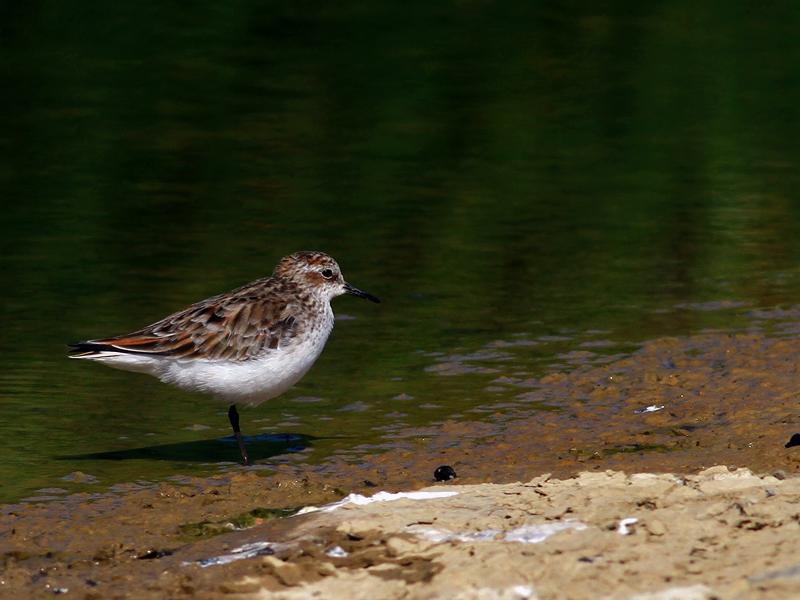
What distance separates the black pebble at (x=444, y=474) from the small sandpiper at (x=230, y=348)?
1.45m

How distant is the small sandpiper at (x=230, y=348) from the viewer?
8.77 m

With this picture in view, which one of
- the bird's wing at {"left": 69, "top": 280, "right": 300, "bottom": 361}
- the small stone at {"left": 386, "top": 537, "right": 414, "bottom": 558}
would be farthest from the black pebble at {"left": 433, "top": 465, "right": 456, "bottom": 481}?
the small stone at {"left": 386, "top": 537, "right": 414, "bottom": 558}

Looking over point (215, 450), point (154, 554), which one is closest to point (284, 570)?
point (154, 554)

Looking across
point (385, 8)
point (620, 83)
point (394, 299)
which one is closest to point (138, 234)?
point (394, 299)

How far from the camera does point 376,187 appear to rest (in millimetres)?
17344

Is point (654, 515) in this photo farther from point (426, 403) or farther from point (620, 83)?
point (620, 83)

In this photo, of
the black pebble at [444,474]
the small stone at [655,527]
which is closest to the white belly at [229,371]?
the black pebble at [444,474]

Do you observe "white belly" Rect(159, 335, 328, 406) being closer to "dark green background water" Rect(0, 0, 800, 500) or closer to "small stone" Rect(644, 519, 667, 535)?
"dark green background water" Rect(0, 0, 800, 500)

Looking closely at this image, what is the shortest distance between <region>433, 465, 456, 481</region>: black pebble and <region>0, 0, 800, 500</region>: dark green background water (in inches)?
41.8

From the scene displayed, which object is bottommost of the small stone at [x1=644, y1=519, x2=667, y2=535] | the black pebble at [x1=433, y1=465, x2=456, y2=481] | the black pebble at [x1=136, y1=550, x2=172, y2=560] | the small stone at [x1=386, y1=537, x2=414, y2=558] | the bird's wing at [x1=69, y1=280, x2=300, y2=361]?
the black pebble at [x1=433, y1=465, x2=456, y2=481]

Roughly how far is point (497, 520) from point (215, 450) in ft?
10.9

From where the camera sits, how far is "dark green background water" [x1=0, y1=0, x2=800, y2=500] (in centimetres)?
1038

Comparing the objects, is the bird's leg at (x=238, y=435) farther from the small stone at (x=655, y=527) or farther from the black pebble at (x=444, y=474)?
the small stone at (x=655, y=527)

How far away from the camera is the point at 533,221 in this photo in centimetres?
1590
